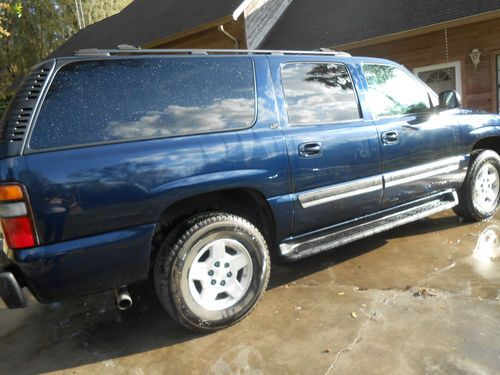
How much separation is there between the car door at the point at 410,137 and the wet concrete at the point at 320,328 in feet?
2.28

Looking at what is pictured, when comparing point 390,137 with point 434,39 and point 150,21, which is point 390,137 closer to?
point 434,39

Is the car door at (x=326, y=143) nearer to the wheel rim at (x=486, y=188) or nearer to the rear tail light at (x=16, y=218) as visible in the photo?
the wheel rim at (x=486, y=188)

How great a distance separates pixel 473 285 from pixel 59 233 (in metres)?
3.00

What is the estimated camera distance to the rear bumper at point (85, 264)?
236 centimetres

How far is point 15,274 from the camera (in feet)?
8.24

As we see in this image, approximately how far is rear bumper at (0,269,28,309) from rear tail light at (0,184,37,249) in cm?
18

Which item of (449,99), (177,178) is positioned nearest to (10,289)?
(177,178)

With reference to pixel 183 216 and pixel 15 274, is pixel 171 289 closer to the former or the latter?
pixel 183 216

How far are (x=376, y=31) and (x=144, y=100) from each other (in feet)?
30.1

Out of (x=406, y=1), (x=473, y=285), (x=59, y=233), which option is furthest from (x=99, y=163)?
(x=406, y=1)

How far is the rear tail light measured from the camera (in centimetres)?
228

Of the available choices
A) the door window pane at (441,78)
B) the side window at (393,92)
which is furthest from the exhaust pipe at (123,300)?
the door window pane at (441,78)

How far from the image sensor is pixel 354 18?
1165cm

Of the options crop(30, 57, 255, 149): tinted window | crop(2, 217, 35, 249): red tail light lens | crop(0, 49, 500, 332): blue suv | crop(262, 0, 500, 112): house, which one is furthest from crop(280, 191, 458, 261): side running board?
crop(262, 0, 500, 112): house
